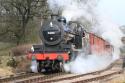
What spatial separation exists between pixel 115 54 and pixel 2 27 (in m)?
12.3

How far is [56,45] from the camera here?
22359 millimetres

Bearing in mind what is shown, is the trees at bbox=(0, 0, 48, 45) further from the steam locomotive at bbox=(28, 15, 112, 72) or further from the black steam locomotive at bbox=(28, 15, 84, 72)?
the black steam locomotive at bbox=(28, 15, 84, 72)

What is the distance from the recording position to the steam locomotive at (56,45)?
22.0 meters

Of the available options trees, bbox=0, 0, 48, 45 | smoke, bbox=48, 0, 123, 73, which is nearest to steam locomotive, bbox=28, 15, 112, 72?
smoke, bbox=48, 0, 123, 73

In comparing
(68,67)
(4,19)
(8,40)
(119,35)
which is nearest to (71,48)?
(68,67)

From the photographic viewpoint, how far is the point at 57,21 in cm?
2244

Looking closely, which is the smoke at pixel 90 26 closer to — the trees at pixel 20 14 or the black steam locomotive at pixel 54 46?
the black steam locomotive at pixel 54 46

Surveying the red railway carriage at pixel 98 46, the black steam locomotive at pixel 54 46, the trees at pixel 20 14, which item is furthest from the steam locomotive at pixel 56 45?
the trees at pixel 20 14

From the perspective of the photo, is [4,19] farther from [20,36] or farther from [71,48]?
[71,48]

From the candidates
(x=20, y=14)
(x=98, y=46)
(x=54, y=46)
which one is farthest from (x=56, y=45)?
(x=20, y=14)

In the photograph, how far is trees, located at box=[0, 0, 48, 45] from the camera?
134 feet

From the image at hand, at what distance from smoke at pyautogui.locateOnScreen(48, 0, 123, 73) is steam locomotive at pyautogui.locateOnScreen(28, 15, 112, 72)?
2.37ft

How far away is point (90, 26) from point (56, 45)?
1970cm

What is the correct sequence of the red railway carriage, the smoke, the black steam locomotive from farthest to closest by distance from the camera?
1. the red railway carriage
2. the smoke
3. the black steam locomotive
